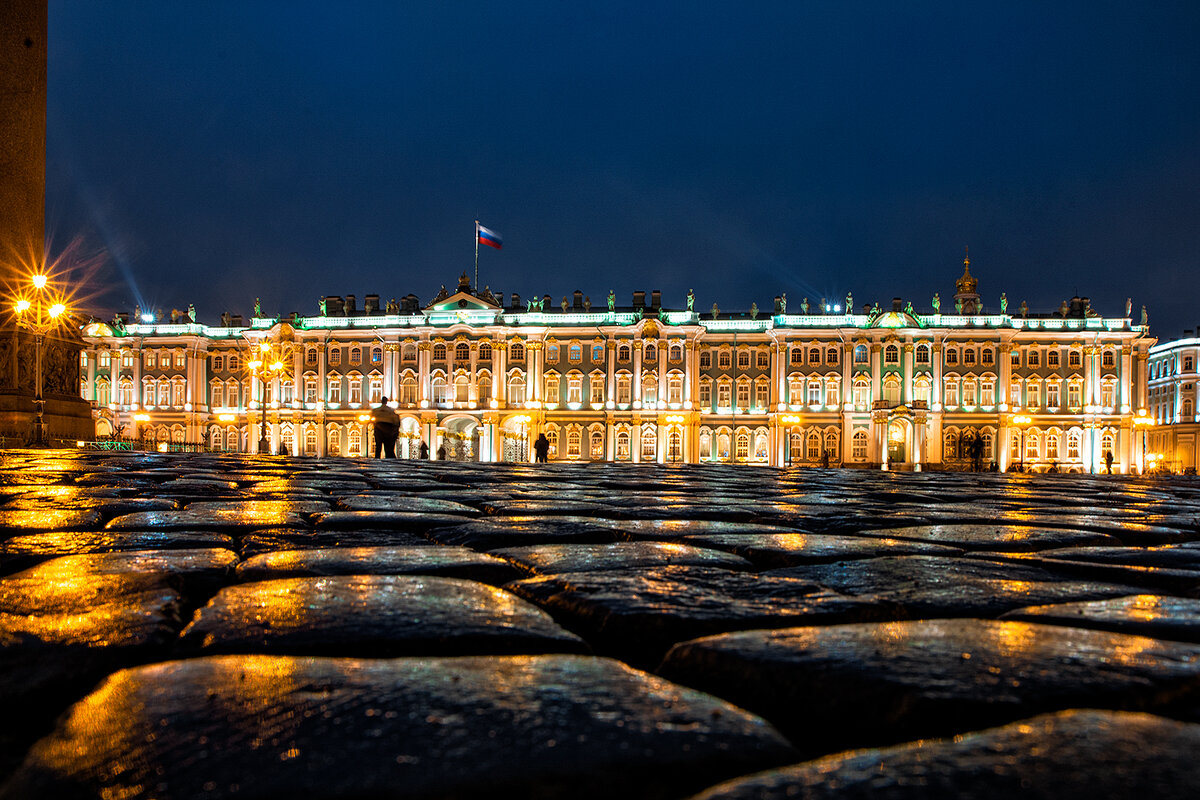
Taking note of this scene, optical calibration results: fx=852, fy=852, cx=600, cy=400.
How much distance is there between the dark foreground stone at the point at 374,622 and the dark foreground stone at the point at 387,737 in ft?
0.55

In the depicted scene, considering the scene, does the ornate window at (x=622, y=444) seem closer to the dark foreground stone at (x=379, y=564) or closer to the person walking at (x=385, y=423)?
the person walking at (x=385, y=423)

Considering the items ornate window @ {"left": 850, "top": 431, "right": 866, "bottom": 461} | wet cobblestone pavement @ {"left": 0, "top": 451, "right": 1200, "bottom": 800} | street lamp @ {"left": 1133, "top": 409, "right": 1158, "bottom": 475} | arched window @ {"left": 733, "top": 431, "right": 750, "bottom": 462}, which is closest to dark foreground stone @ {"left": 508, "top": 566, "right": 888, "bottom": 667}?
wet cobblestone pavement @ {"left": 0, "top": 451, "right": 1200, "bottom": 800}

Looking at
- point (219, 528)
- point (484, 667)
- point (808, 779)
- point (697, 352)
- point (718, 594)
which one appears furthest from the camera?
point (697, 352)

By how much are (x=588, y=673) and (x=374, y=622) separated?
0.46 m

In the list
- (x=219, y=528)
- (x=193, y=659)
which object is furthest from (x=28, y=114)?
(x=193, y=659)

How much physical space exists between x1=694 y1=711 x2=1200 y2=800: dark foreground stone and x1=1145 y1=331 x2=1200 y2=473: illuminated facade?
71.0m

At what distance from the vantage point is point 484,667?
115cm

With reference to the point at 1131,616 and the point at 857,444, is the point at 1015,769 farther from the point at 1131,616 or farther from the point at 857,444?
the point at 857,444

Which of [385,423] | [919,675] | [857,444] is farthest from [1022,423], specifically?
[919,675]

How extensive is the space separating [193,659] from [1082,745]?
109cm

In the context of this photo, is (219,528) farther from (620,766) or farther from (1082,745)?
(1082,745)

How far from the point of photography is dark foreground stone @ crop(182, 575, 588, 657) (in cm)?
129

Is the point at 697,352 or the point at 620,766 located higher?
the point at 697,352

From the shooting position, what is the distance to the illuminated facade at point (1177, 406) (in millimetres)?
63094
